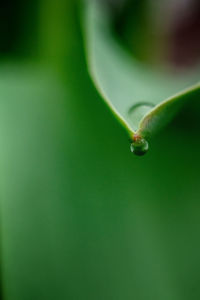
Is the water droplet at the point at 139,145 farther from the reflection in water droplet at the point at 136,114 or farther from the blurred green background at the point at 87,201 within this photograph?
the blurred green background at the point at 87,201

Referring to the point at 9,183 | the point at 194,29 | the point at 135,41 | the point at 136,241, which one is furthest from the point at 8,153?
the point at 194,29

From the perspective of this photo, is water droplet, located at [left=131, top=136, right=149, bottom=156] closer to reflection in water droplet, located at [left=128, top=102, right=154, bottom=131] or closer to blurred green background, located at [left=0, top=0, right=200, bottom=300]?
reflection in water droplet, located at [left=128, top=102, right=154, bottom=131]

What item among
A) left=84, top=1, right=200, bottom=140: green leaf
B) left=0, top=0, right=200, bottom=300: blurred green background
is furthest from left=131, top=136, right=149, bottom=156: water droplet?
left=0, top=0, right=200, bottom=300: blurred green background

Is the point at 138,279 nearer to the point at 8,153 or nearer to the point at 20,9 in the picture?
the point at 8,153

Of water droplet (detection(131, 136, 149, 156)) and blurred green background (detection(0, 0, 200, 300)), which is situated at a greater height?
water droplet (detection(131, 136, 149, 156))

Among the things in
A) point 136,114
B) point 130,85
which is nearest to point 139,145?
point 136,114

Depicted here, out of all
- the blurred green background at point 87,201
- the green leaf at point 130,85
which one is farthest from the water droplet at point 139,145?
the blurred green background at point 87,201
